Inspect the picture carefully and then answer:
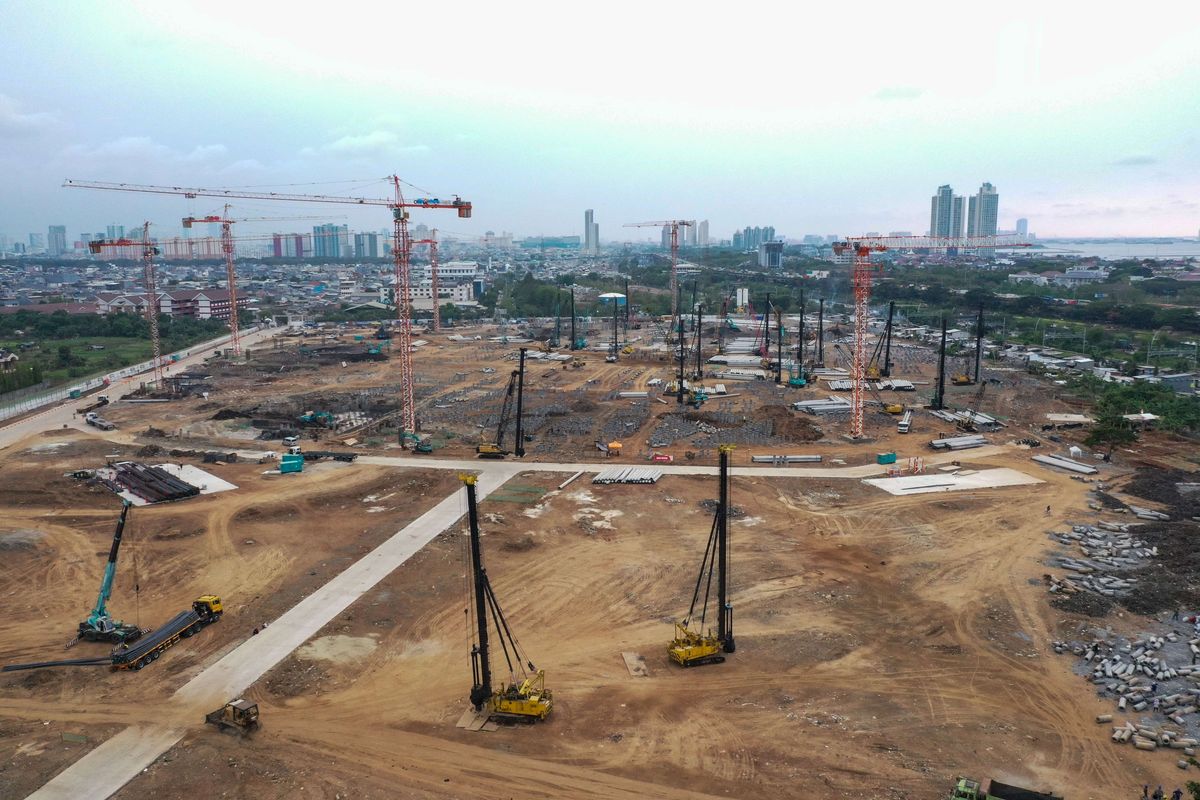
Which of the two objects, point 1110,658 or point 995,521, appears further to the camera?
point 995,521

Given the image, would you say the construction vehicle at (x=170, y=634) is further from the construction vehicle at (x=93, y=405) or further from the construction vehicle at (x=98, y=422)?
the construction vehicle at (x=93, y=405)

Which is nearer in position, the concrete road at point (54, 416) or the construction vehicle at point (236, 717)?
the construction vehicle at point (236, 717)

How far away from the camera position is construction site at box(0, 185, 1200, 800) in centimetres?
1407

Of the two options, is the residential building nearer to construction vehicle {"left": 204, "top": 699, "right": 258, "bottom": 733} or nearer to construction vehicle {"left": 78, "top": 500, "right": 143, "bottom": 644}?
construction vehicle {"left": 78, "top": 500, "right": 143, "bottom": 644}

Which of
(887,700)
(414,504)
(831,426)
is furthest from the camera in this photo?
(831,426)

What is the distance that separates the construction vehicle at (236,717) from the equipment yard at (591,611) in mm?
198

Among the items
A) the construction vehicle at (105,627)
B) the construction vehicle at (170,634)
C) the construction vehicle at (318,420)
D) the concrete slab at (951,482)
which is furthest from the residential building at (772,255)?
the construction vehicle at (105,627)

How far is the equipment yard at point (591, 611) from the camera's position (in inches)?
550

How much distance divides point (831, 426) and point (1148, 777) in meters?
27.7

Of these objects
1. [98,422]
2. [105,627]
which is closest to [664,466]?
[105,627]

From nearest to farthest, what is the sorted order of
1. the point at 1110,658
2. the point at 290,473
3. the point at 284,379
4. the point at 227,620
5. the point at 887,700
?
the point at 887,700
the point at 1110,658
the point at 227,620
the point at 290,473
the point at 284,379

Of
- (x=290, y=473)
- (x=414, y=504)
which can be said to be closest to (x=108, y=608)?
(x=414, y=504)

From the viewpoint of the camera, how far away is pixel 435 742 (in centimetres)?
1462

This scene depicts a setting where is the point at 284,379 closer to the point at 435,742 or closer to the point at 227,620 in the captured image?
the point at 227,620
